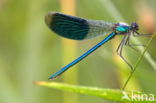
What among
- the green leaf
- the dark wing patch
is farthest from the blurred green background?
the green leaf

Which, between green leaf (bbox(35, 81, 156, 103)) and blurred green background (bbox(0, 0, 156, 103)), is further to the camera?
blurred green background (bbox(0, 0, 156, 103))

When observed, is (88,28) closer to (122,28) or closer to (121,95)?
(122,28)

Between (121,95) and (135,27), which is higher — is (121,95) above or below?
below

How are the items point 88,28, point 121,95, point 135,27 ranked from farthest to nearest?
point 88,28 → point 135,27 → point 121,95

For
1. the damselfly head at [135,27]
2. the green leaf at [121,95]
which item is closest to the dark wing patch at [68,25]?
the damselfly head at [135,27]

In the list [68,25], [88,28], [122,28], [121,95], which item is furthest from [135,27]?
[121,95]

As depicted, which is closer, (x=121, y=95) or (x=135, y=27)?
(x=121, y=95)

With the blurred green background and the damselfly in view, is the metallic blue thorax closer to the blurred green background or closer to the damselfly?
the damselfly
